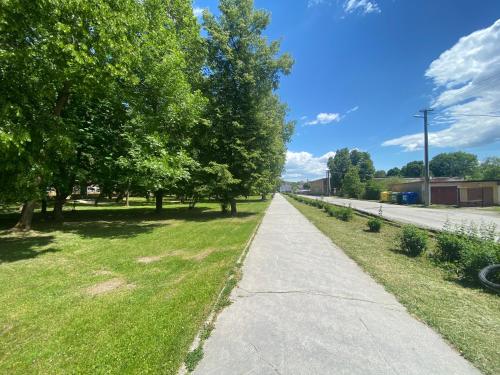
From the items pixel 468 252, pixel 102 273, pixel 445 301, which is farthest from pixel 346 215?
pixel 102 273

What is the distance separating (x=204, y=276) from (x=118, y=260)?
304 cm

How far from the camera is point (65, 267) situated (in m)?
6.66

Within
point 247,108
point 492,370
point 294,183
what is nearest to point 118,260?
point 492,370

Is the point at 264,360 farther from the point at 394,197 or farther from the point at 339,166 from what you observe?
the point at 339,166

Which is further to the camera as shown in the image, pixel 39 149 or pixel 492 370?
pixel 39 149

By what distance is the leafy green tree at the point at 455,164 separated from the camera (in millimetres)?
101381

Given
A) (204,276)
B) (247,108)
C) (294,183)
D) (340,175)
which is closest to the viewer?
(204,276)

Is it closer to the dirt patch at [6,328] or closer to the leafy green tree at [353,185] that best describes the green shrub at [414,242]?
the dirt patch at [6,328]

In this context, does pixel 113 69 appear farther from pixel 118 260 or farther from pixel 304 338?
pixel 304 338

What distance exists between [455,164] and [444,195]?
277 ft

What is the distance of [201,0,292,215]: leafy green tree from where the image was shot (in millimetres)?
19031

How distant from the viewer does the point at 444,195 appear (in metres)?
37.9

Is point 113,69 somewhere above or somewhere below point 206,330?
above

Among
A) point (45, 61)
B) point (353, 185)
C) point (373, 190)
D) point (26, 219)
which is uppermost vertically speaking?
point (45, 61)
